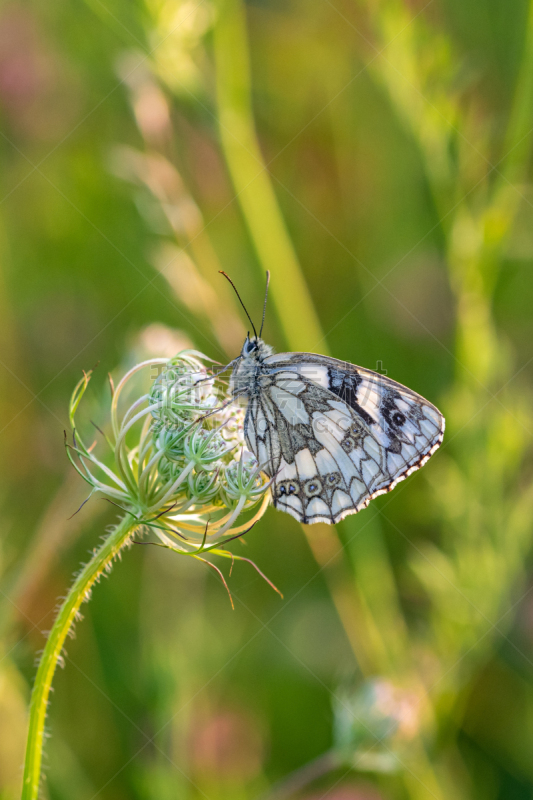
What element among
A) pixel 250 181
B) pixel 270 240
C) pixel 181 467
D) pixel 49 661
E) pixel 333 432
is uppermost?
pixel 250 181

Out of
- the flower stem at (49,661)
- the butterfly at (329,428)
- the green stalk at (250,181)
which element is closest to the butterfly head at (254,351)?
the butterfly at (329,428)

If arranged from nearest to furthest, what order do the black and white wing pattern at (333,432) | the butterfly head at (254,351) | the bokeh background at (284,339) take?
the black and white wing pattern at (333,432) → the butterfly head at (254,351) → the bokeh background at (284,339)

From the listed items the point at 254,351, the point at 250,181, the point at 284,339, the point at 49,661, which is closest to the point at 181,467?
the point at 49,661

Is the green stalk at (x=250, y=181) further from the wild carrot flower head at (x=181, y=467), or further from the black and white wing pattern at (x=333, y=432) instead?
the wild carrot flower head at (x=181, y=467)

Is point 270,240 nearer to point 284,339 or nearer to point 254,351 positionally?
point 284,339

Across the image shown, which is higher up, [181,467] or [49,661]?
[181,467]

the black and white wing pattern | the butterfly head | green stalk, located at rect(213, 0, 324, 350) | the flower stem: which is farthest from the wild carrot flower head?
green stalk, located at rect(213, 0, 324, 350)
